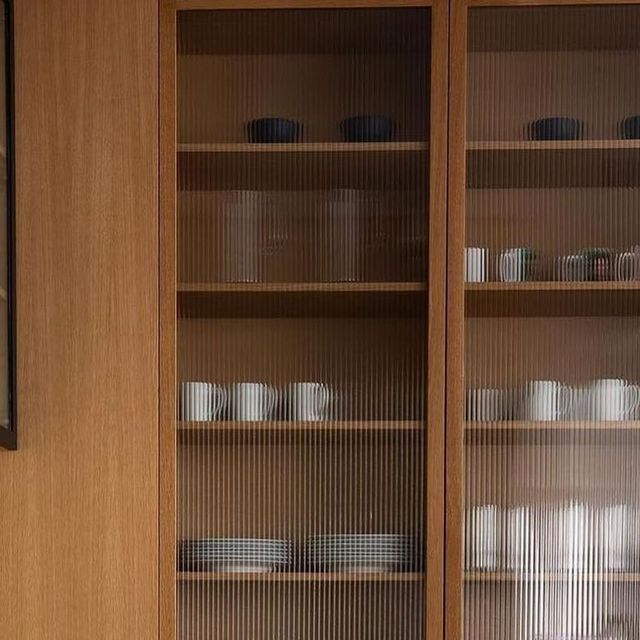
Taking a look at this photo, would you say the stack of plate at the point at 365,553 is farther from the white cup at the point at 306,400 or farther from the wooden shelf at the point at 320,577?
the white cup at the point at 306,400

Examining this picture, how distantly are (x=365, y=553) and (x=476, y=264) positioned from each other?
1.90ft

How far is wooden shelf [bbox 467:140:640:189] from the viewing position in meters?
2.36

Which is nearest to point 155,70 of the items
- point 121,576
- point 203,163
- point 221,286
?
point 203,163

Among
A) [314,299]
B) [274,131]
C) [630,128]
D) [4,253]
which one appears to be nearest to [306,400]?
[314,299]

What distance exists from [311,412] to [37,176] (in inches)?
26.9

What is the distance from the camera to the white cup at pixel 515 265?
2.34m

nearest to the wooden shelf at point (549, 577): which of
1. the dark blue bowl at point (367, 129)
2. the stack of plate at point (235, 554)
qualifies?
the stack of plate at point (235, 554)

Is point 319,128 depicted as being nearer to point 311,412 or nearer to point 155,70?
point 155,70

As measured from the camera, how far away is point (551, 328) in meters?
2.34

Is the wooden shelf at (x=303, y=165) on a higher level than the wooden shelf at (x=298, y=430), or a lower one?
higher

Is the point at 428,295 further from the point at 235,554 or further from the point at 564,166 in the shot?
the point at 235,554

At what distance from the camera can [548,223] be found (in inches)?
92.8

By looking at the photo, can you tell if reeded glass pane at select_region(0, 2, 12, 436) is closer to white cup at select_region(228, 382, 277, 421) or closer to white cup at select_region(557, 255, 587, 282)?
white cup at select_region(228, 382, 277, 421)

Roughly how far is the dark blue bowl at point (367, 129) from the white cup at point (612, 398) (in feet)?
2.00
